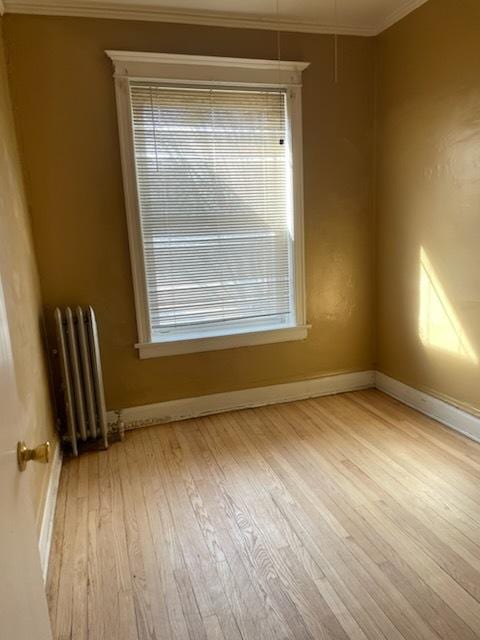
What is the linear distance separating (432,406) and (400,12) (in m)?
2.68

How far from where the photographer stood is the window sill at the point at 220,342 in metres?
3.13

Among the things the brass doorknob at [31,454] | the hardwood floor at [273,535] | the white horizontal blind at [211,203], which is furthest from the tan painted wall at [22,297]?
the brass doorknob at [31,454]

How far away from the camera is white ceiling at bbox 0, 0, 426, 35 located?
262 centimetres

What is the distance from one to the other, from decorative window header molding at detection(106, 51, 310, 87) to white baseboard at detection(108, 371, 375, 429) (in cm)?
222

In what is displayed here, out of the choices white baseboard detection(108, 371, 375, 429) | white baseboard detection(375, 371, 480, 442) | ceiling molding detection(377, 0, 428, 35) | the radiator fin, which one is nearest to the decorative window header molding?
ceiling molding detection(377, 0, 428, 35)

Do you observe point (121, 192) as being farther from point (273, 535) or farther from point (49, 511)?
point (273, 535)

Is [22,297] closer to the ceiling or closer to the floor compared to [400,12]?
closer to the floor

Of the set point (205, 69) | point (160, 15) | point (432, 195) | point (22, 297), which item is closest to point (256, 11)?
point (205, 69)

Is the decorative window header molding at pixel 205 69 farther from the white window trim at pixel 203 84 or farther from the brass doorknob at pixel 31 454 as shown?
the brass doorknob at pixel 31 454

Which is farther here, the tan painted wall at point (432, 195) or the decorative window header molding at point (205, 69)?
the decorative window header molding at point (205, 69)

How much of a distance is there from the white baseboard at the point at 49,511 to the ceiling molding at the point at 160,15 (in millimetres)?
2621

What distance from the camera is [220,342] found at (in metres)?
3.27

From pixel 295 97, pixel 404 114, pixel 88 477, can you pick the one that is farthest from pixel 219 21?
pixel 88 477

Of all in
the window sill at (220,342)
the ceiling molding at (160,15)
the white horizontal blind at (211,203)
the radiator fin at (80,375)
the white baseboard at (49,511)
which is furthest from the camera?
the window sill at (220,342)
